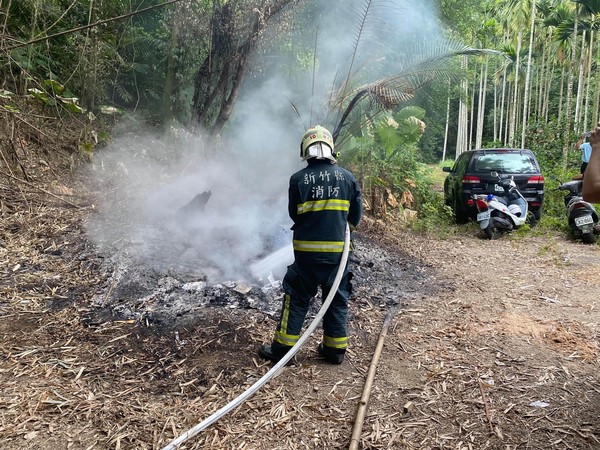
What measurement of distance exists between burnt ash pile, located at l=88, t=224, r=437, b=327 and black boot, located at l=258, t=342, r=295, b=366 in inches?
29.9

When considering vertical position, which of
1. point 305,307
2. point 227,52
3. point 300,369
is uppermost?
point 227,52

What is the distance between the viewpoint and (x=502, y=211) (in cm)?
831

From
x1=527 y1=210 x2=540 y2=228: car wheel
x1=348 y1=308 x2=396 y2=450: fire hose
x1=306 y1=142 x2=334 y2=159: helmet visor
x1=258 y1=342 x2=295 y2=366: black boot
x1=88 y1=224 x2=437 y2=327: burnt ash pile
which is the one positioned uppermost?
x1=306 y1=142 x2=334 y2=159: helmet visor

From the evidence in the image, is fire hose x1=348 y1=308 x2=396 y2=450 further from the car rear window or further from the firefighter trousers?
the car rear window

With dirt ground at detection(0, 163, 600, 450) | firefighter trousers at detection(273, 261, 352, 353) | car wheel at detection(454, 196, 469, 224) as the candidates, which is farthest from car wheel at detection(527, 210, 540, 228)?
firefighter trousers at detection(273, 261, 352, 353)

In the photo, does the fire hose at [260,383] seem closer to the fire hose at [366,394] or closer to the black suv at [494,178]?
the fire hose at [366,394]

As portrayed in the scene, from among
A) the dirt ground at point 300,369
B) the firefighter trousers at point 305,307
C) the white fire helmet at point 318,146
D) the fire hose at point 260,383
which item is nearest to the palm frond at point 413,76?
the dirt ground at point 300,369

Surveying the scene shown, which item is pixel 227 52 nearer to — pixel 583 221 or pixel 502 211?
pixel 502 211

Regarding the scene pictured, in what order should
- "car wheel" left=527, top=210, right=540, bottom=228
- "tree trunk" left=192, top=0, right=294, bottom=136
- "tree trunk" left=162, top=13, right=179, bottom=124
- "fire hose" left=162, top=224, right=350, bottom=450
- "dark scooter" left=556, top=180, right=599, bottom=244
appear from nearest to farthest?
"fire hose" left=162, top=224, right=350, bottom=450, "dark scooter" left=556, top=180, right=599, bottom=244, "tree trunk" left=192, top=0, right=294, bottom=136, "car wheel" left=527, top=210, right=540, bottom=228, "tree trunk" left=162, top=13, right=179, bottom=124

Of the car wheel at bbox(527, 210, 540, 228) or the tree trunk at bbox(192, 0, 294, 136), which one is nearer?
the tree trunk at bbox(192, 0, 294, 136)

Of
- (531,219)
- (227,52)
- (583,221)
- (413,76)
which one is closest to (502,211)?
(583,221)

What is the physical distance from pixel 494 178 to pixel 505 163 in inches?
23.5

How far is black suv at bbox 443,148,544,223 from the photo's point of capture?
9.11 meters

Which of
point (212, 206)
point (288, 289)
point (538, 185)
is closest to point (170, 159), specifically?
point (212, 206)
